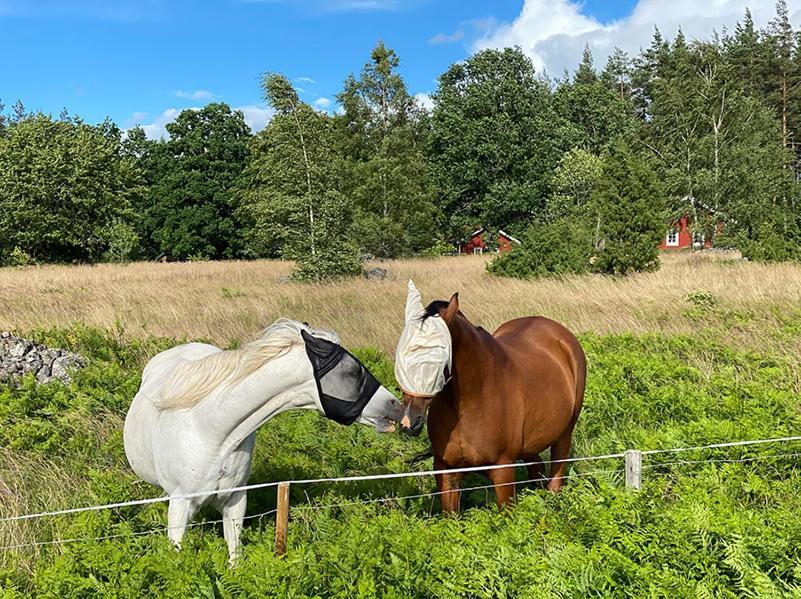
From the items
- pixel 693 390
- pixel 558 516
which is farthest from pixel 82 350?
pixel 693 390

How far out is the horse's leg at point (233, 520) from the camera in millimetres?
3277

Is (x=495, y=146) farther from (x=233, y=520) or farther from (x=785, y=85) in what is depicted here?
(x=233, y=520)

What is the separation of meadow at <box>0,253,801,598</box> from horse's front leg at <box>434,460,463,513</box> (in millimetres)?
104

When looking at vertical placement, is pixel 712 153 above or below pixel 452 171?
below

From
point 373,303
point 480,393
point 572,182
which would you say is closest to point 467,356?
point 480,393

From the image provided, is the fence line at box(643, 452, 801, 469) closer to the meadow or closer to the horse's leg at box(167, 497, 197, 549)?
the meadow

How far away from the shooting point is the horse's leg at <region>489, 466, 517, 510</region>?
150 inches

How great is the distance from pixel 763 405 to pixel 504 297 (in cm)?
729

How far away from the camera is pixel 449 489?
12.7ft

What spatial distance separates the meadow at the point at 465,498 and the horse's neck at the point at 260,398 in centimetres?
61

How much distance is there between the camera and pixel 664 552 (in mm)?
3137

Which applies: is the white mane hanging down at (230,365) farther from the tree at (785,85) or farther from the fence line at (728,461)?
the tree at (785,85)

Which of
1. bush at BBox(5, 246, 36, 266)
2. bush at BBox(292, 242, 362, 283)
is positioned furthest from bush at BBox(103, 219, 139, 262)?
bush at BBox(292, 242, 362, 283)

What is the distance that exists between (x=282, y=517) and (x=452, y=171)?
4466cm
